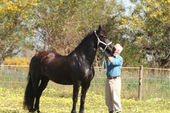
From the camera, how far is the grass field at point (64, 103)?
9.66 m

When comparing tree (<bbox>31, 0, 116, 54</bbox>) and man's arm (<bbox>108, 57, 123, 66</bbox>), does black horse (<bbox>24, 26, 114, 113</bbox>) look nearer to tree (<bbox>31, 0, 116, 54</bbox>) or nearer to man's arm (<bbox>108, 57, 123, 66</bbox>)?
man's arm (<bbox>108, 57, 123, 66</bbox>)

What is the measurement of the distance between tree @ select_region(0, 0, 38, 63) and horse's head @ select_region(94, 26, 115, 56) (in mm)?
15571

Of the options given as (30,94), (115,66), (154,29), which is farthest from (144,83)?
(154,29)

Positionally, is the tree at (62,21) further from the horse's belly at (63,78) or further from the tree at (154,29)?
the horse's belly at (63,78)

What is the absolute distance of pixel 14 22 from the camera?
77.7 feet

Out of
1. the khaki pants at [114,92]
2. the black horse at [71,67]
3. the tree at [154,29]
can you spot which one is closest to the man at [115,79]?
the khaki pants at [114,92]

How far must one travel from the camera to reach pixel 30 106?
8.84 m

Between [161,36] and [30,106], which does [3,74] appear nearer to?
[30,106]

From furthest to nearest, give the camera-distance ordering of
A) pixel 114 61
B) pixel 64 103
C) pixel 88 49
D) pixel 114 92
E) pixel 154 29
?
pixel 154 29
pixel 64 103
pixel 88 49
pixel 114 92
pixel 114 61

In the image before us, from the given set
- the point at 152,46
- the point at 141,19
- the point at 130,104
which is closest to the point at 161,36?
the point at 152,46

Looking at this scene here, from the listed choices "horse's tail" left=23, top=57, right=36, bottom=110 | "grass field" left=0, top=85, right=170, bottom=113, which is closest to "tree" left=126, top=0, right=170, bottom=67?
"grass field" left=0, top=85, right=170, bottom=113

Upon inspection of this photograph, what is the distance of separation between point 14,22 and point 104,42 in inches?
662

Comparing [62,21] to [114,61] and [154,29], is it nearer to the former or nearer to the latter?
[154,29]

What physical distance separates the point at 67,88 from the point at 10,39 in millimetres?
10258
